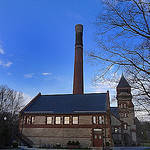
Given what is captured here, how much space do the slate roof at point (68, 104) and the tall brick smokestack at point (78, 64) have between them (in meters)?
8.61

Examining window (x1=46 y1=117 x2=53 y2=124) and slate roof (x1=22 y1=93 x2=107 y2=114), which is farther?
window (x1=46 y1=117 x2=53 y2=124)

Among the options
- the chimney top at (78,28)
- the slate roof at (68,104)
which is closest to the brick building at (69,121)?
the slate roof at (68,104)

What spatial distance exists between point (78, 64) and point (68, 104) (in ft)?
58.0

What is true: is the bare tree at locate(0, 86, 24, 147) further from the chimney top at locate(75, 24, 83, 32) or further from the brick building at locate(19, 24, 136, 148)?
the chimney top at locate(75, 24, 83, 32)

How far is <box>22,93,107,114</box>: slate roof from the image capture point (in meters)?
36.2

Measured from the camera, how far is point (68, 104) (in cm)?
3922

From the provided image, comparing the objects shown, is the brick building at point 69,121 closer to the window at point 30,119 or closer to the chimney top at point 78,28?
the window at point 30,119

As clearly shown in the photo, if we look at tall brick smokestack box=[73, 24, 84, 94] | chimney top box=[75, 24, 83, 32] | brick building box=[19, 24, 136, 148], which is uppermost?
chimney top box=[75, 24, 83, 32]

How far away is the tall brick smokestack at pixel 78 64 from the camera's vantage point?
50875mm

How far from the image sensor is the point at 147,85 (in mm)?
11125

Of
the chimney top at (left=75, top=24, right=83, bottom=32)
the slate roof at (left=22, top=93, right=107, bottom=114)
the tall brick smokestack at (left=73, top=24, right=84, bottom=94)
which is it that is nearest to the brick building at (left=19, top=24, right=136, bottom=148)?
the slate roof at (left=22, top=93, right=107, bottom=114)

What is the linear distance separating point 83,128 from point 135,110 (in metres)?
24.8

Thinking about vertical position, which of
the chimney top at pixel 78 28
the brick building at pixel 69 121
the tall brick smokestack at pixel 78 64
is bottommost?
the brick building at pixel 69 121

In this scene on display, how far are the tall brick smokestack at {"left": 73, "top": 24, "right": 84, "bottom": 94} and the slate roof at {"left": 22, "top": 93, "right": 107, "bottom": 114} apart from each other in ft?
28.2
